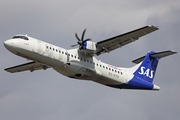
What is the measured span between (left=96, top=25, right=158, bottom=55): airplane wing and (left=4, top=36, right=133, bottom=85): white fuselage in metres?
1.14

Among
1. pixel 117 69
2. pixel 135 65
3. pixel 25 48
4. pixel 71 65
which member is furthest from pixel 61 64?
pixel 135 65

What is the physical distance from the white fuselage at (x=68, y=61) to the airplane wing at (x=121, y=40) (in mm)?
1143

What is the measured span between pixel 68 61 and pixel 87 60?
1850 mm

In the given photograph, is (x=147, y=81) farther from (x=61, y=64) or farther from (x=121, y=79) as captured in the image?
(x=61, y=64)

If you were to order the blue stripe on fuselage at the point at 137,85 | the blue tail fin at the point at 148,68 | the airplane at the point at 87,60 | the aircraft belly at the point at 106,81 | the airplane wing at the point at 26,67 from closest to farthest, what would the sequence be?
the airplane at the point at 87,60 → the aircraft belly at the point at 106,81 → the blue stripe on fuselage at the point at 137,85 → the airplane wing at the point at 26,67 → the blue tail fin at the point at 148,68

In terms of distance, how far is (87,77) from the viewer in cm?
3447

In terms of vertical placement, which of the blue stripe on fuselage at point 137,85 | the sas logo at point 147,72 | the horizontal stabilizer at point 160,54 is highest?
the horizontal stabilizer at point 160,54

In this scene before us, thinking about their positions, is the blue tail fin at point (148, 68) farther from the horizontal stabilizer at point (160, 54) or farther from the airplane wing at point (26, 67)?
the airplane wing at point (26, 67)

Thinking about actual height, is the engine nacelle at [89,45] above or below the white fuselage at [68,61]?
above

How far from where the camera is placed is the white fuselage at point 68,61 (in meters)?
32.0

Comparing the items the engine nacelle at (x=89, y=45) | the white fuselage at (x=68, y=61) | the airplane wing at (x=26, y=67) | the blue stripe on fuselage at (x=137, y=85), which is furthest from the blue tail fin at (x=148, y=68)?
the airplane wing at (x=26, y=67)

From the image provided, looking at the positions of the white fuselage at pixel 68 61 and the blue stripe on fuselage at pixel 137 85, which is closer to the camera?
the white fuselage at pixel 68 61

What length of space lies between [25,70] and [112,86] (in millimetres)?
7968

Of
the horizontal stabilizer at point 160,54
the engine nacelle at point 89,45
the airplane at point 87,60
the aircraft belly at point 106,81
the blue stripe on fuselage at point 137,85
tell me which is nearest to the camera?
the airplane at point 87,60
